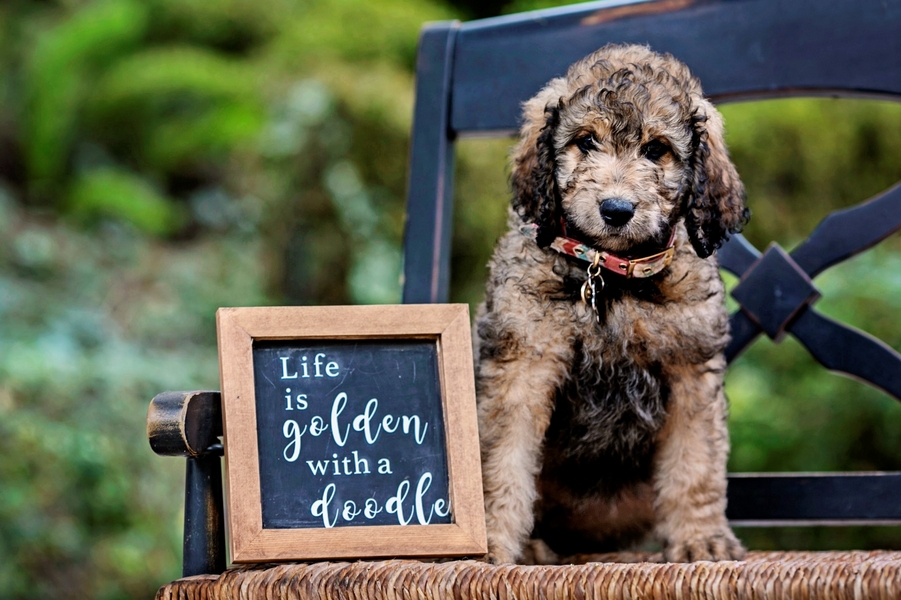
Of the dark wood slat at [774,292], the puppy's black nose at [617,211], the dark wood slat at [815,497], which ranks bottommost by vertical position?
the dark wood slat at [815,497]

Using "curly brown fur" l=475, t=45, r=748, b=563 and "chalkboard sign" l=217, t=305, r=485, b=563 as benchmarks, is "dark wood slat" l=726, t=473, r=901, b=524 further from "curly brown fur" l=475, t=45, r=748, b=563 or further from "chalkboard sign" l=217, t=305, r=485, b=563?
"chalkboard sign" l=217, t=305, r=485, b=563

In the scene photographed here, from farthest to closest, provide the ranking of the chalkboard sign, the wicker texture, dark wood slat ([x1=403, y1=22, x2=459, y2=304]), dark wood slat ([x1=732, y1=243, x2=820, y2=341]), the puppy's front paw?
1. dark wood slat ([x1=403, y1=22, x2=459, y2=304])
2. dark wood slat ([x1=732, y1=243, x2=820, y2=341])
3. the puppy's front paw
4. the chalkboard sign
5. the wicker texture

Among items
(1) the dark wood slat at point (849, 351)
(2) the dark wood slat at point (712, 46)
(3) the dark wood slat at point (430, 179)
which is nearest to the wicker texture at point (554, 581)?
(1) the dark wood slat at point (849, 351)

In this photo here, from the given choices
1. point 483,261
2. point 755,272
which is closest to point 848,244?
point 755,272

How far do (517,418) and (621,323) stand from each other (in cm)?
34

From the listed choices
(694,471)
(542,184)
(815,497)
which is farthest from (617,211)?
(815,497)

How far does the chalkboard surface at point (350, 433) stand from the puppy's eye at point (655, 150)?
2.25 feet

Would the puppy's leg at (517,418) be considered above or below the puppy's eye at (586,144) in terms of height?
below

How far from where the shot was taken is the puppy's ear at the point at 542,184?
8.37ft

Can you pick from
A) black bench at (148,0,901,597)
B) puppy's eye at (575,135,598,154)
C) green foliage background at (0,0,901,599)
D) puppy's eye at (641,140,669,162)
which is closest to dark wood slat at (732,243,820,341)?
black bench at (148,0,901,597)

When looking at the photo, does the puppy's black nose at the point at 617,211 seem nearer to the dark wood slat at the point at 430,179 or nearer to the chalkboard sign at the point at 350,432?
the chalkboard sign at the point at 350,432

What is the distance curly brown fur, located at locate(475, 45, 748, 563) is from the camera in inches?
97.3

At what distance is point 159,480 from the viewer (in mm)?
5449

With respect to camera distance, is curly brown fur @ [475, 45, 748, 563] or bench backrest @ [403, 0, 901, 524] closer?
curly brown fur @ [475, 45, 748, 563]
